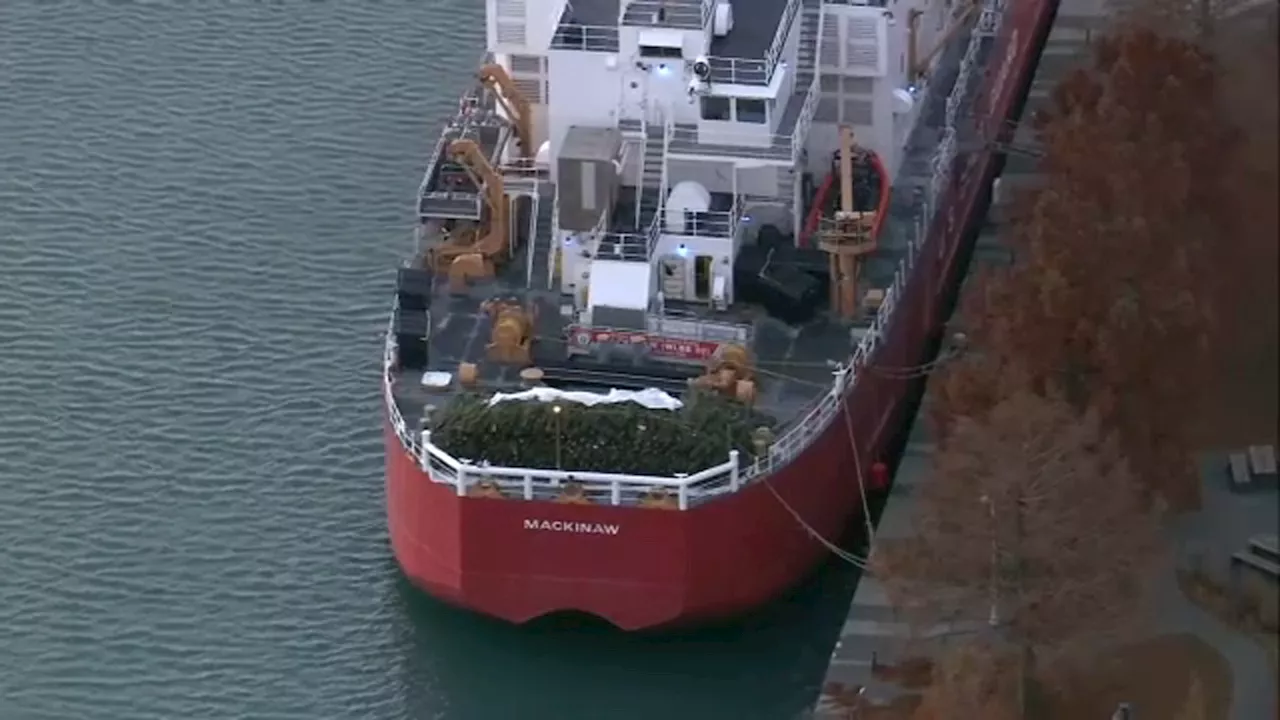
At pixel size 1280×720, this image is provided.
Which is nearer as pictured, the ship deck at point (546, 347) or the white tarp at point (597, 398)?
the white tarp at point (597, 398)

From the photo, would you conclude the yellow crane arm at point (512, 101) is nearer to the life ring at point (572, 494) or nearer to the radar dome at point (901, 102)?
the radar dome at point (901, 102)

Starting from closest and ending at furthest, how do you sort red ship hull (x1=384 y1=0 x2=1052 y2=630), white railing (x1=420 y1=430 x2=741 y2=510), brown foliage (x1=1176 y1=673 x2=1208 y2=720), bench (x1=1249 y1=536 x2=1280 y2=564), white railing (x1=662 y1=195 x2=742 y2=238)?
1. bench (x1=1249 y1=536 x2=1280 y2=564)
2. brown foliage (x1=1176 y1=673 x2=1208 y2=720)
3. white railing (x1=420 y1=430 x2=741 y2=510)
4. red ship hull (x1=384 y1=0 x2=1052 y2=630)
5. white railing (x1=662 y1=195 x2=742 y2=238)

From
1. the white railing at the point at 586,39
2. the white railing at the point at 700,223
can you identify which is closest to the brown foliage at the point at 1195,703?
the white railing at the point at 700,223

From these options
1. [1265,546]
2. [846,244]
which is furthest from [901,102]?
[1265,546]

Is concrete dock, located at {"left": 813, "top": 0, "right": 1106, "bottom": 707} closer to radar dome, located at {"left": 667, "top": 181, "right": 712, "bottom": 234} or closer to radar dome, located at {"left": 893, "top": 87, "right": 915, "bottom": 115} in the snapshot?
radar dome, located at {"left": 893, "top": 87, "right": 915, "bottom": 115}

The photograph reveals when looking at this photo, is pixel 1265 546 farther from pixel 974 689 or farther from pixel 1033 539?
pixel 974 689

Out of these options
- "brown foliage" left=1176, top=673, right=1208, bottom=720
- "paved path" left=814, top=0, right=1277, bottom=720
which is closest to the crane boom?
"paved path" left=814, top=0, right=1277, bottom=720

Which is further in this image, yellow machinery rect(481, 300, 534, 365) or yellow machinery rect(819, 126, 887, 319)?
yellow machinery rect(819, 126, 887, 319)
